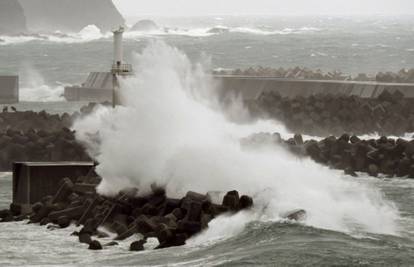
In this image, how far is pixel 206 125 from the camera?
2248cm

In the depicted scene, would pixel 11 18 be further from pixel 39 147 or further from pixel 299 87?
pixel 39 147

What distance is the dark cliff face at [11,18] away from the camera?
130 metres

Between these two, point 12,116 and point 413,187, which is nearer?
point 413,187

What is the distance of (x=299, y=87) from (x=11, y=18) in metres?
97.1

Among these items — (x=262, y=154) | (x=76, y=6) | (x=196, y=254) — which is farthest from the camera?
(x=76, y=6)

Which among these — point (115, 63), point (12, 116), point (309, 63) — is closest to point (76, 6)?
point (309, 63)

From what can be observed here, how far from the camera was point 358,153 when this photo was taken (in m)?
26.2

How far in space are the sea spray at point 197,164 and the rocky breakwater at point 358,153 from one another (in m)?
1.90

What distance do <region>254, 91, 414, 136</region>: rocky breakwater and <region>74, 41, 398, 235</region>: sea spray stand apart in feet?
27.8

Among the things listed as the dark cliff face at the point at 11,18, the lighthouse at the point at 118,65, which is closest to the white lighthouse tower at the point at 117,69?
the lighthouse at the point at 118,65

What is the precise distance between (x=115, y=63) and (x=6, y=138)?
5646 millimetres

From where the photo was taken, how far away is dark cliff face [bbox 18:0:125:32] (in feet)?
515

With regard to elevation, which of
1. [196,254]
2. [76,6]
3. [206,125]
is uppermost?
[76,6]

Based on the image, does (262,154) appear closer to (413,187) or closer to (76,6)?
(413,187)
